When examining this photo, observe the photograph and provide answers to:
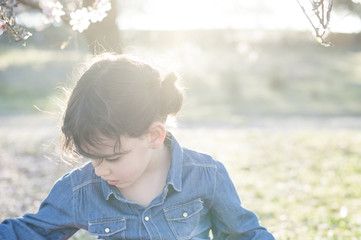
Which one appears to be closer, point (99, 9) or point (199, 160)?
point (199, 160)

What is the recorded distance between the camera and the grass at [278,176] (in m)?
4.32

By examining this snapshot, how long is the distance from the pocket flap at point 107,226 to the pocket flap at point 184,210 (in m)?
0.24

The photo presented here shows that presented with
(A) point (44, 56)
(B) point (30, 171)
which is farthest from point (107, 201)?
(A) point (44, 56)

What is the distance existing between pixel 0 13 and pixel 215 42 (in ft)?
92.8

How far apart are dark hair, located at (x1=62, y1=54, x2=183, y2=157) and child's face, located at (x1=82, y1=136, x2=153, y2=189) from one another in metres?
0.04

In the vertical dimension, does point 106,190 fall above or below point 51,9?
below

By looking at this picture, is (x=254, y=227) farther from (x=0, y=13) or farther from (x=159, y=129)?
(x=0, y=13)

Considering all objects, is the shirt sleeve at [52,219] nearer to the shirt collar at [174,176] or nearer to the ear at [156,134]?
the shirt collar at [174,176]

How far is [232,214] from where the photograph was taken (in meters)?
2.37

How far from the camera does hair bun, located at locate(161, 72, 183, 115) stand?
231cm

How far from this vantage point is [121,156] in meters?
2.15

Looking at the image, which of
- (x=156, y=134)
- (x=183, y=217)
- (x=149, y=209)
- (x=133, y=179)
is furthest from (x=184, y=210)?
(x=156, y=134)

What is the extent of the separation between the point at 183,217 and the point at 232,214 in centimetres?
26

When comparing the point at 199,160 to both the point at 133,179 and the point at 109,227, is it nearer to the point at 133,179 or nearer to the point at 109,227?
the point at 133,179
